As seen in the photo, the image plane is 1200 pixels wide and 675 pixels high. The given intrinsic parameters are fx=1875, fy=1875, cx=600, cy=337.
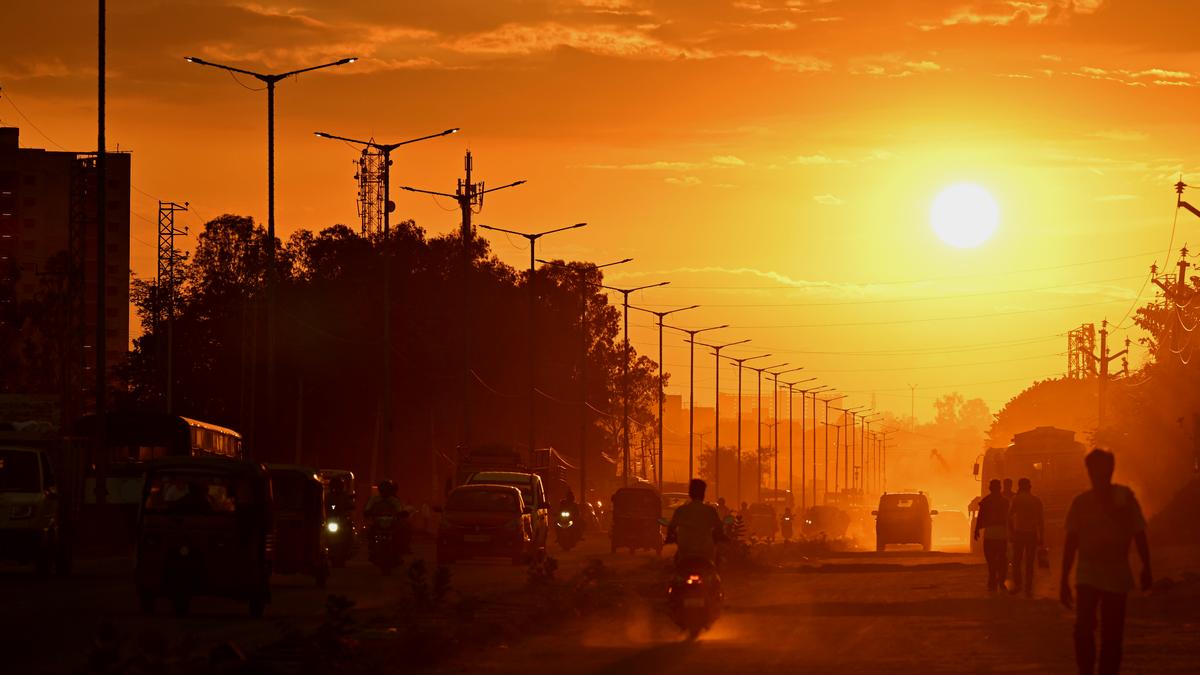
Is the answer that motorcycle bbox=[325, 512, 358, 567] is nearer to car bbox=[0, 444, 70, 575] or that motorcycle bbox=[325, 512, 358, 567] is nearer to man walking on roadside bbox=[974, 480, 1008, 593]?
car bbox=[0, 444, 70, 575]

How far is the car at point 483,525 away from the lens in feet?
130

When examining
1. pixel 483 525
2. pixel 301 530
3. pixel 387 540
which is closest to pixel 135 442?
pixel 483 525

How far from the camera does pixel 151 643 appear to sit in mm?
12336

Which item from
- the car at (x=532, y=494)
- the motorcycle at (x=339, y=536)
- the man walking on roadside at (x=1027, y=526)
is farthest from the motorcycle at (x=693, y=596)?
the car at (x=532, y=494)

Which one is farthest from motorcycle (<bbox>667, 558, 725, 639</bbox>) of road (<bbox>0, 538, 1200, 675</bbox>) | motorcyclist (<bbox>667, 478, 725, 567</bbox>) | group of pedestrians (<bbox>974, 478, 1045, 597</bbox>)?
group of pedestrians (<bbox>974, 478, 1045, 597</bbox>)

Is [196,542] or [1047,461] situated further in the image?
[1047,461]

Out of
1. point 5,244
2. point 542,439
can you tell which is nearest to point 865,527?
point 542,439

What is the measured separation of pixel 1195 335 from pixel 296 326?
1637 inches

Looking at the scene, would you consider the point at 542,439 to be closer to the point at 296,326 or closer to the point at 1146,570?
the point at 296,326

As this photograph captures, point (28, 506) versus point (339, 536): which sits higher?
point (28, 506)

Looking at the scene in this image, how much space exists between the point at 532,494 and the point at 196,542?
21.2m

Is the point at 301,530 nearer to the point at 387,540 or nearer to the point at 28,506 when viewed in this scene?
the point at 387,540

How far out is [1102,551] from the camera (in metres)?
14.4

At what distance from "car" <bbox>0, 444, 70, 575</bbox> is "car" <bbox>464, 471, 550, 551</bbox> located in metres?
12.3
